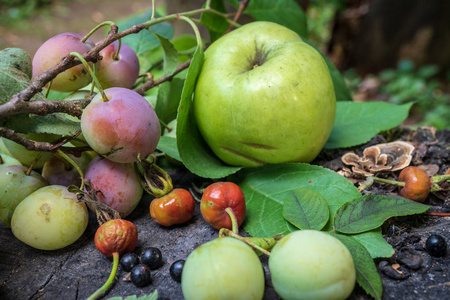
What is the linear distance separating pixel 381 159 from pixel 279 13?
2.41ft

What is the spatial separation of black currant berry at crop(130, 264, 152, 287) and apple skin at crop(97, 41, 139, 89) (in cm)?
54

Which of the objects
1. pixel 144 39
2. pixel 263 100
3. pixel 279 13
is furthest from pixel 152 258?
pixel 279 13

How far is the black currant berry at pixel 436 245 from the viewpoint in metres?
0.79

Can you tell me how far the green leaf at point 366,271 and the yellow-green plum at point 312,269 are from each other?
7 centimetres

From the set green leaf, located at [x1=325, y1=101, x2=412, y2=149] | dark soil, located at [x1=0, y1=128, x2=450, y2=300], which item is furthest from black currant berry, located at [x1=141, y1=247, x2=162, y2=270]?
green leaf, located at [x1=325, y1=101, x2=412, y2=149]

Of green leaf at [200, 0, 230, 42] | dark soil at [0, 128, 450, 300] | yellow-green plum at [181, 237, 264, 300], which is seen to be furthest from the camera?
green leaf at [200, 0, 230, 42]

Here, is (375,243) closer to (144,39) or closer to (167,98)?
(167,98)

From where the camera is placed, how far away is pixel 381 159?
1104 mm

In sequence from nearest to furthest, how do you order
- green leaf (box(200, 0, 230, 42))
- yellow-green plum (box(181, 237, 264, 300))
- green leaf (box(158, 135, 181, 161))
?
yellow-green plum (box(181, 237, 264, 300)) → green leaf (box(158, 135, 181, 161)) → green leaf (box(200, 0, 230, 42))

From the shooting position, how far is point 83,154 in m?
1.02

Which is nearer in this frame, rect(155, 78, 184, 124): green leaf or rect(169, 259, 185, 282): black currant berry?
rect(169, 259, 185, 282): black currant berry

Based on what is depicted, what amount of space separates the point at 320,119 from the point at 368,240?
14.1 inches

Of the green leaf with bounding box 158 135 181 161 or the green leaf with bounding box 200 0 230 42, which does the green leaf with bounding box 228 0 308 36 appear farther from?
the green leaf with bounding box 158 135 181 161

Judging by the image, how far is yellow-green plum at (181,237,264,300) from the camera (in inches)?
24.1
